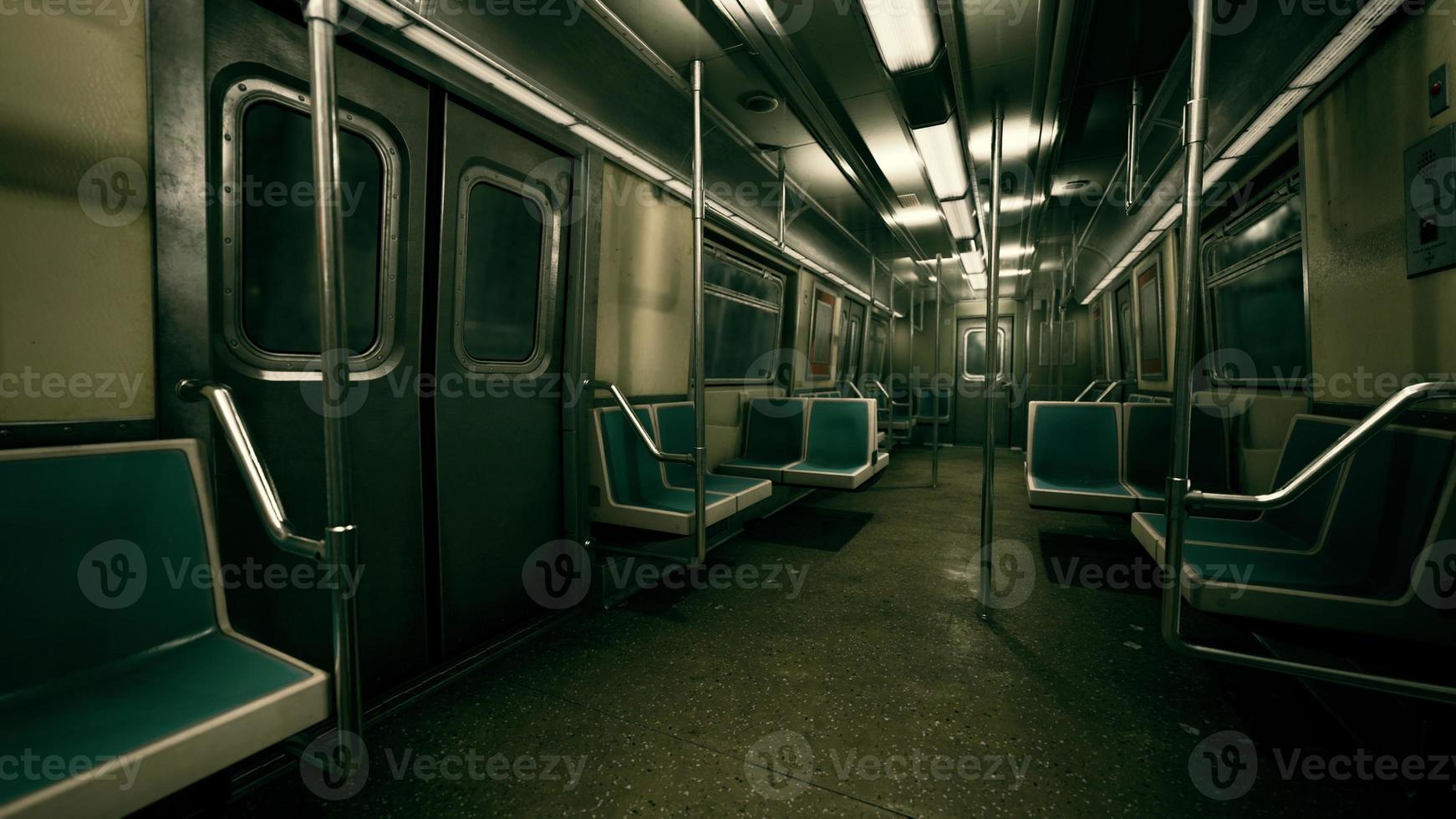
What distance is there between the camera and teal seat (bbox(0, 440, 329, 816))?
3.34 ft

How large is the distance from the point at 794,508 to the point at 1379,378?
4.05 m

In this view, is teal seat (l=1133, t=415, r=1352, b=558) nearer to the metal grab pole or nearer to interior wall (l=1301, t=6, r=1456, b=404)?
A: interior wall (l=1301, t=6, r=1456, b=404)

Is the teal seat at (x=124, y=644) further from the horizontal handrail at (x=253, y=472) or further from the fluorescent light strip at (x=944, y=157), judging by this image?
the fluorescent light strip at (x=944, y=157)

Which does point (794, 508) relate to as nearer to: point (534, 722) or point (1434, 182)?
point (534, 722)

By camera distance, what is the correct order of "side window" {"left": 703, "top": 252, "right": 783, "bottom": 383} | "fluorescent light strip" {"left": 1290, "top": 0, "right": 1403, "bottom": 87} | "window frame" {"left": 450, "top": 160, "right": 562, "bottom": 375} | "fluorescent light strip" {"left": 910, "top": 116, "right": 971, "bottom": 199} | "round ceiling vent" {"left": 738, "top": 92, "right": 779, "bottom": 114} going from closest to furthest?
"fluorescent light strip" {"left": 1290, "top": 0, "right": 1403, "bottom": 87}
"window frame" {"left": 450, "top": 160, "right": 562, "bottom": 375}
"round ceiling vent" {"left": 738, "top": 92, "right": 779, "bottom": 114}
"fluorescent light strip" {"left": 910, "top": 116, "right": 971, "bottom": 199}
"side window" {"left": 703, "top": 252, "right": 783, "bottom": 383}

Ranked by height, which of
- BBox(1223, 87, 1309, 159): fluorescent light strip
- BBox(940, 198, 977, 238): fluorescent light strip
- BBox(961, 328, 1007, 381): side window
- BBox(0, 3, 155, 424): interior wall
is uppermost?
BBox(940, 198, 977, 238): fluorescent light strip

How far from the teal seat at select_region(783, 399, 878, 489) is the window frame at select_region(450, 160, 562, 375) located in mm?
2187

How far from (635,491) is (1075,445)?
2982 mm

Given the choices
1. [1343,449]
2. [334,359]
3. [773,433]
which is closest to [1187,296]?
[1343,449]

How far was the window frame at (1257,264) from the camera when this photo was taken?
2582mm

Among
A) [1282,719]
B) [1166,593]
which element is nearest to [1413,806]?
[1282,719]

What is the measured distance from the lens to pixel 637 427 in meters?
3.04

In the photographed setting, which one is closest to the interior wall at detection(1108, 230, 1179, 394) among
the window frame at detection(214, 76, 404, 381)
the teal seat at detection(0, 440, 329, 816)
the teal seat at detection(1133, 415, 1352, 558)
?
the teal seat at detection(1133, 415, 1352, 558)

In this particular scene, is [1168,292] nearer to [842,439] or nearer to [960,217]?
[960,217]
